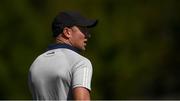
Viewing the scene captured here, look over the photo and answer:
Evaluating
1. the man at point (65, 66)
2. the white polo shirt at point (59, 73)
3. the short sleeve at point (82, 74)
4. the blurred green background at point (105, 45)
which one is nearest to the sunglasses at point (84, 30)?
the man at point (65, 66)

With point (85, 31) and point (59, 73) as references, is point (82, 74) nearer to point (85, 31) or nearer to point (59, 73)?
point (59, 73)

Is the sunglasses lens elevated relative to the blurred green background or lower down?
elevated

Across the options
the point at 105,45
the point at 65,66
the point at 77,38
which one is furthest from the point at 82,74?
the point at 105,45

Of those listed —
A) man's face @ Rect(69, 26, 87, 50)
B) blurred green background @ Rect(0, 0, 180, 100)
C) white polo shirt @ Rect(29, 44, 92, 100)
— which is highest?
man's face @ Rect(69, 26, 87, 50)

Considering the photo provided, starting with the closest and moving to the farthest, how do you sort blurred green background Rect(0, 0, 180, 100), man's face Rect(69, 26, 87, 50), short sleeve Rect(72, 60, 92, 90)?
short sleeve Rect(72, 60, 92, 90)
man's face Rect(69, 26, 87, 50)
blurred green background Rect(0, 0, 180, 100)

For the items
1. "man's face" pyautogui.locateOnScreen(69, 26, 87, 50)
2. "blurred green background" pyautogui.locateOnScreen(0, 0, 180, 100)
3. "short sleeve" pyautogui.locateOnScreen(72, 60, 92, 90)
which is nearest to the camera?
"short sleeve" pyautogui.locateOnScreen(72, 60, 92, 90)

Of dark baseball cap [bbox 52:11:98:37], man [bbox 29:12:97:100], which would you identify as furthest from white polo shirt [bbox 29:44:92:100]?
dark baseball cap [bbox 52:11:98:37]

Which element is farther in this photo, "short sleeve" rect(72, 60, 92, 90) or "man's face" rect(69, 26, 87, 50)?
"man's face" rect(69, 26, 87, 50)

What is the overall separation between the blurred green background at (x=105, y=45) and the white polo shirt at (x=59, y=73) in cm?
979

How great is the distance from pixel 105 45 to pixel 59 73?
10.5 meters

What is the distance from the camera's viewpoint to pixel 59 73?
488 cm

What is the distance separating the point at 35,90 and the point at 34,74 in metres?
0.10

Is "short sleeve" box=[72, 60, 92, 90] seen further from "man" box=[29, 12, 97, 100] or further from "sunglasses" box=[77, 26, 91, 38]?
"sunglasses" box=[77, 26, 91, 38]

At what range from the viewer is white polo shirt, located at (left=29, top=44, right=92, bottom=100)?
4.84m
